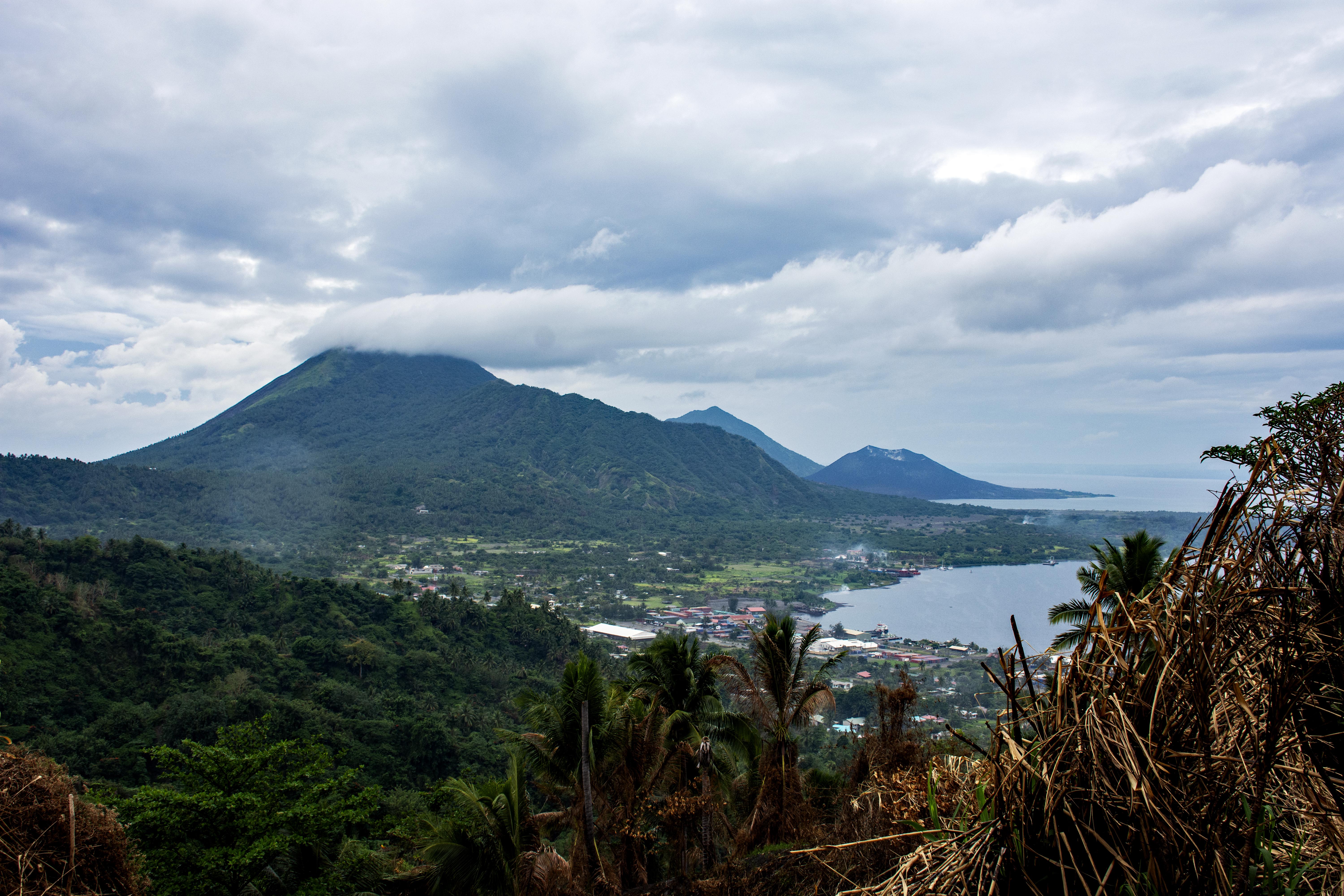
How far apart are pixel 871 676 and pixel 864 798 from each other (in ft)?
105

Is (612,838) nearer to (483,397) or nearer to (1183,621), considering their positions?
(1183,621)

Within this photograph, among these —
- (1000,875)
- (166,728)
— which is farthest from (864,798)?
(166,728)

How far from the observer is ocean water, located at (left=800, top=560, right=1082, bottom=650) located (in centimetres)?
5100

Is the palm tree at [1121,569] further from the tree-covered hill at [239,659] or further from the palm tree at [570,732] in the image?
the tree-covered hill at [239,659]

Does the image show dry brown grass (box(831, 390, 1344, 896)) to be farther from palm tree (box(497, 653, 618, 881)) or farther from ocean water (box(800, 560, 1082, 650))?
ocean water (box(800, 560, 1082, 650))

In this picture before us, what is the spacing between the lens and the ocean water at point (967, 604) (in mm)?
51000

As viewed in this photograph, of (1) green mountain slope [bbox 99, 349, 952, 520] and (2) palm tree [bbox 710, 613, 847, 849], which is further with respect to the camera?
(1) green mountain slope [bbox 99, 349, 952, 520]

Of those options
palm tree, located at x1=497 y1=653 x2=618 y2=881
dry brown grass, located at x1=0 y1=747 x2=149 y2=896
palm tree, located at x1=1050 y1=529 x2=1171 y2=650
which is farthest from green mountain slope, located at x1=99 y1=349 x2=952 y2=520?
dry brown grass, located at x1=0 y1=747 x2=149 y2=896

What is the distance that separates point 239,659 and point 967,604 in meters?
56.5

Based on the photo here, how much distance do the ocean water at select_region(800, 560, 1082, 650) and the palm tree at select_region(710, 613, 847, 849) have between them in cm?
3339

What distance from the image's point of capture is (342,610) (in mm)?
39125

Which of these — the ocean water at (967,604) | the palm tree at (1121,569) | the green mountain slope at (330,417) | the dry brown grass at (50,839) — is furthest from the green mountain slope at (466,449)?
the dry brown grass at (50,839)

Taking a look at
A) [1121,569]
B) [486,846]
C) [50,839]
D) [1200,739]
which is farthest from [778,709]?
[1200,739]

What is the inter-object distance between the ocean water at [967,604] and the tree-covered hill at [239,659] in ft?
88.0
